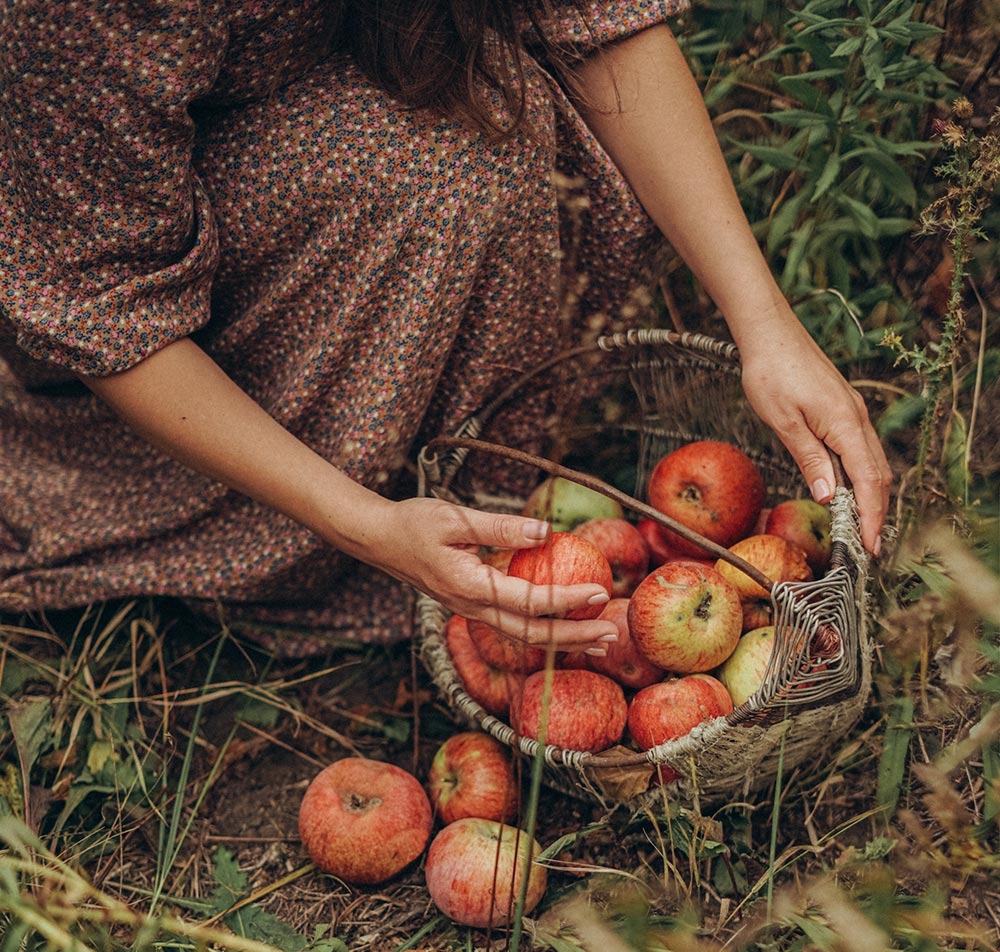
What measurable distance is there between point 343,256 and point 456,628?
62 cm

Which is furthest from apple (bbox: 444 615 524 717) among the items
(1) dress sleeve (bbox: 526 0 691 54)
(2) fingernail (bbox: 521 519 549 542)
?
(1) dress sleeve (bbox: 526 0 691 54)

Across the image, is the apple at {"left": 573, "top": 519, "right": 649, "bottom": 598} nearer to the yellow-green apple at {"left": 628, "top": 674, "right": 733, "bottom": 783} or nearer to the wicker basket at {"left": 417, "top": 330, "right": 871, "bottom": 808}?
the wicker basket at {"left": 417, "top": 330, "right": 871, "bottom": 808}

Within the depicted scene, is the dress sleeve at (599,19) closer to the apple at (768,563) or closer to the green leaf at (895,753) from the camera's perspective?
the apple at (768,563)

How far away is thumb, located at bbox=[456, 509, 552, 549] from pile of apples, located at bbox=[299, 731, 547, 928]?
0.40m

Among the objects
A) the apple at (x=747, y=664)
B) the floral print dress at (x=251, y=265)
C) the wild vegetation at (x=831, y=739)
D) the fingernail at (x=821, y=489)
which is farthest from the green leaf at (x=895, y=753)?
the floral print dress at (x=251, y=265)

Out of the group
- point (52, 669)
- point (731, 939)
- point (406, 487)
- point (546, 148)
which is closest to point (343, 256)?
point (546, 148)

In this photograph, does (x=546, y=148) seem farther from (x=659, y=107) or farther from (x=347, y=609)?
(x=347, y=609)

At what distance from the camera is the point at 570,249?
166 cm

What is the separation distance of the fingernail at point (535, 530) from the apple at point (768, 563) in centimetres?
40

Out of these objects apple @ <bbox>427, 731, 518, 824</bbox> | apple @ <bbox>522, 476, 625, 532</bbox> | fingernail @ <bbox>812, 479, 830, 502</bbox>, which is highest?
fingernail @ <bbox>812, 479, 830, 502</bbox>

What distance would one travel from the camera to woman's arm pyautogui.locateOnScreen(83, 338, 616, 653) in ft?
3.92

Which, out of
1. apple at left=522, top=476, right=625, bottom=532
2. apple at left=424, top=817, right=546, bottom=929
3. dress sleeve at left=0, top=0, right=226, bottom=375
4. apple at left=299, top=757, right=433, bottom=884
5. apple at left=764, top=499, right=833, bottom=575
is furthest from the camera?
apple at left=522, top=476, right=625, bottom=532

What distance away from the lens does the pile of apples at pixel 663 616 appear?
1.32 meters

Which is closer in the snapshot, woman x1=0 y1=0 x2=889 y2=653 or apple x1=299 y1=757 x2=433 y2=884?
woman x1=0 y1=0 x2=889 y2=653
